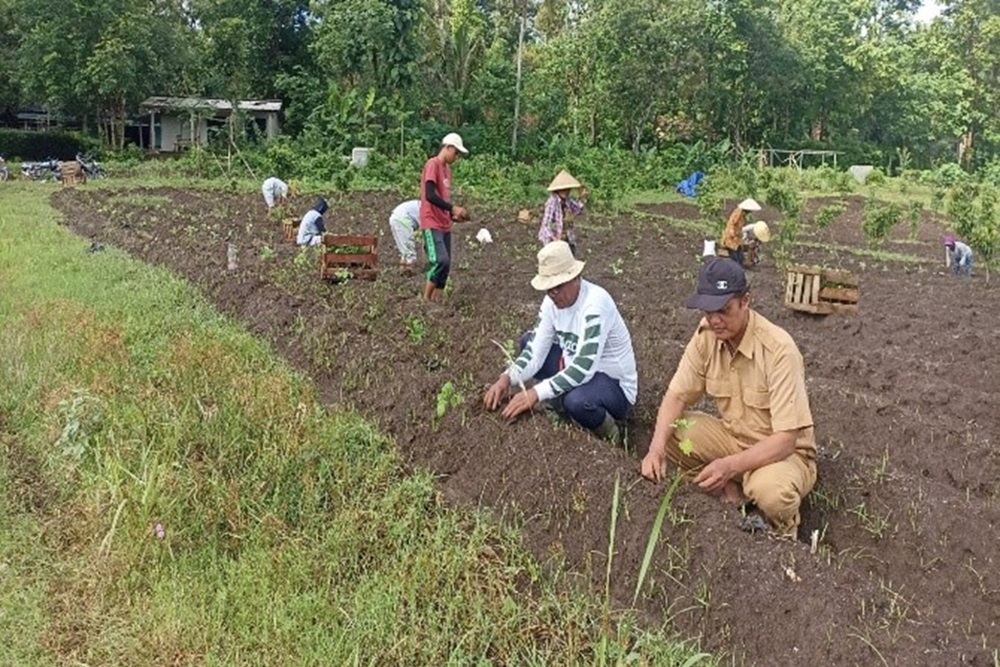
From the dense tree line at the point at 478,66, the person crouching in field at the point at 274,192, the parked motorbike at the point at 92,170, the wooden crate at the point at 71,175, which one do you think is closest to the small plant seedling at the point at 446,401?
the person crouching in field at the point at 274,192

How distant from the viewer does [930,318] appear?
379 inches

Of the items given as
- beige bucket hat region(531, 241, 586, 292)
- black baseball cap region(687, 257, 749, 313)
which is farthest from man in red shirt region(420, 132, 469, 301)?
black baseball cap region(687, 257, 749, 313)

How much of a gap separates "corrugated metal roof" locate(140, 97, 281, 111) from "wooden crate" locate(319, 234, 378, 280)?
24.7 metres

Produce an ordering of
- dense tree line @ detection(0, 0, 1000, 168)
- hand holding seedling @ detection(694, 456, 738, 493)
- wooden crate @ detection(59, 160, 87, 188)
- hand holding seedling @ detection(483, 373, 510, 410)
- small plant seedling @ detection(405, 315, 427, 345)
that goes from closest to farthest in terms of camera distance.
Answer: hand holding seedling @ detection(694, 456, 738, 493) < hand holding seedling @ detection(483, 373, 510, 410) < small plant seedling @ detection(405, 315, 427, 345) < wooden crate @ detection(59, 160, 87, 188) < dense tree line @ detection(0, 0, 1000, 168)

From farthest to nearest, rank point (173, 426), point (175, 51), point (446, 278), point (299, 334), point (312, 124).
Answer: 1. point (175, 51)
2. point (312, 124)
3. point (446, 278)
4. point (299, 334)
5. point (173, 426)

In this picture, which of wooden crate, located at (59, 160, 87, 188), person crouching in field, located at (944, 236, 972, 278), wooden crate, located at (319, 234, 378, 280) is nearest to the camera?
wooden crate, located at (319, 234, 378, 280)

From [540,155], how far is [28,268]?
20.9m

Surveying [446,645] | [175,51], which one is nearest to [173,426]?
[446,645]

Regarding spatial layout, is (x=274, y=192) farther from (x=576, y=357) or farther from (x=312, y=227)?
(x=576, y=357)

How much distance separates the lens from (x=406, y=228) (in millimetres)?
10203

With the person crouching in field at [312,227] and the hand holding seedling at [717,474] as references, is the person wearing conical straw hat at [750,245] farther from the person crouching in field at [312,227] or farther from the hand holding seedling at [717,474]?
the hand holding seedling at [717,474]

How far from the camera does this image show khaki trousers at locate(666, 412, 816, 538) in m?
4.30

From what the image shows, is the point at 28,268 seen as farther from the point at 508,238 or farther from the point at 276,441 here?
the point at 508,238

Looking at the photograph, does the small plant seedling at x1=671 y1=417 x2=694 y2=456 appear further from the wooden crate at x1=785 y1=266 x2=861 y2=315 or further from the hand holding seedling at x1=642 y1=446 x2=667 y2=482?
the wooden crate at x1=785 y1=266 x2=861 y2=315
